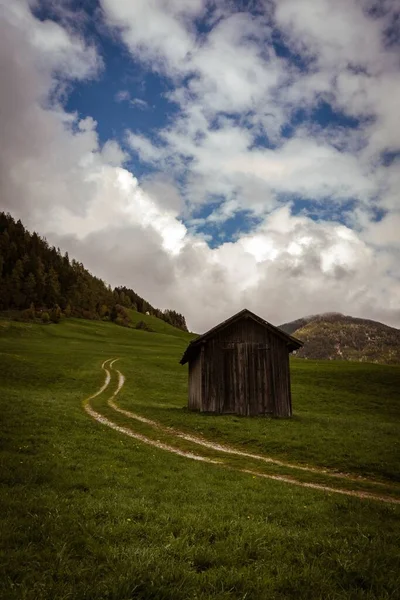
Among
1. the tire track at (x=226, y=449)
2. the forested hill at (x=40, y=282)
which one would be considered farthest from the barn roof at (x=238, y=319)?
the forested hill at (x=40, y=282)

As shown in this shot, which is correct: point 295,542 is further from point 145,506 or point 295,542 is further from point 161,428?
point 161,428

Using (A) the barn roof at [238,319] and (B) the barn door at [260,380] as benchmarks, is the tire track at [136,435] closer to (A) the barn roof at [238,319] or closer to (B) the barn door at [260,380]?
(A) the barn roof at [238,319]

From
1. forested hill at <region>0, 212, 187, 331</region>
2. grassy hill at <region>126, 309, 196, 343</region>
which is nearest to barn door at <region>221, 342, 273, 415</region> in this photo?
forested hill at <region>0, 212, 187, 331</region>

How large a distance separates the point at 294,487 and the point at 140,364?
5277cm

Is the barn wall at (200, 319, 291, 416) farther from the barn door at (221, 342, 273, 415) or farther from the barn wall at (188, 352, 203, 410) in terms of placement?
the barn wall at (188, 352, 203, 410)

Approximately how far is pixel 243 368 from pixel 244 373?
0.44 meters

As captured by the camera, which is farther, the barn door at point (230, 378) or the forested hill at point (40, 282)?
the forested hill at point (40, 282)

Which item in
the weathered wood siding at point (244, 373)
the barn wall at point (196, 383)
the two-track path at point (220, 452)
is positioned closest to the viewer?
the two-track path at point (220, 452)

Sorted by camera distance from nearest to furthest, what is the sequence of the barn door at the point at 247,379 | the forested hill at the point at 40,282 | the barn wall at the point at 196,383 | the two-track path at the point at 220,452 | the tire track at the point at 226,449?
the two-track path at the point at 220,452, the tire track at the point at 226,449, the barn door at the point at 247,379, the barn wall at the point at 196,383, the forested hill at the point at 40,282

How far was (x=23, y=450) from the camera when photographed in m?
14.0

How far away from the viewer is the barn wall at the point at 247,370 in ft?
103

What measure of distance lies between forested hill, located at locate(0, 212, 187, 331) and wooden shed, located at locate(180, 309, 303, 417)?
9019 cm

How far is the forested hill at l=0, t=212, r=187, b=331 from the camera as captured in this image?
399 ft

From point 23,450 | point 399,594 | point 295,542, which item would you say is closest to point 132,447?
point 23,450
